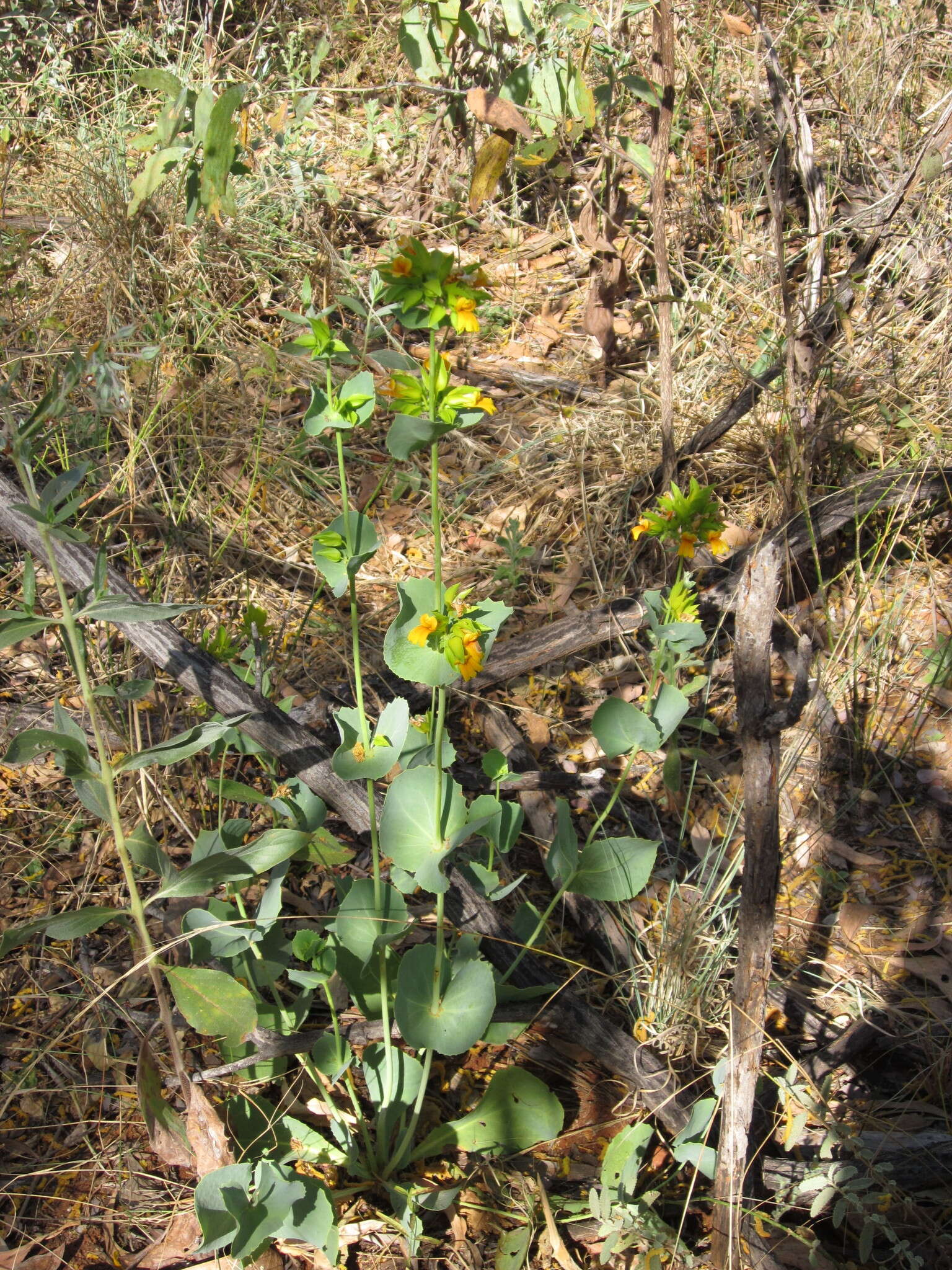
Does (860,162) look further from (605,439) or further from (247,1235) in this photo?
(247,1235)

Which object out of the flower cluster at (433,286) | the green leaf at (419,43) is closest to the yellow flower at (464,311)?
the flower cluster at (433,286)

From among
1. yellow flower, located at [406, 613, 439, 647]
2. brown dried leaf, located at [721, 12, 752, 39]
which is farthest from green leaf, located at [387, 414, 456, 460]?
brown dried leaf, located at [721, 12, 752, 39]

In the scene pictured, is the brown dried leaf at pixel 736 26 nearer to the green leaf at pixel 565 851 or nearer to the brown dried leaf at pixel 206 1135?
the green leaf at pixel 565 851

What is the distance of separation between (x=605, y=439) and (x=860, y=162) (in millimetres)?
1754

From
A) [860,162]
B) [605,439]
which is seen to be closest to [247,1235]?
[605,439]

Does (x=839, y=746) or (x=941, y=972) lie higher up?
(x=839, y=746)

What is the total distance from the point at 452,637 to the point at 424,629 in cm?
3

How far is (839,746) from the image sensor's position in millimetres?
2109

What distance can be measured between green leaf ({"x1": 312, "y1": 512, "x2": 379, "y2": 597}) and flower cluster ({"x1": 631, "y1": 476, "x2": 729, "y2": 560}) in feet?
1.81

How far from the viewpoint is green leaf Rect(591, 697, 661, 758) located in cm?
142

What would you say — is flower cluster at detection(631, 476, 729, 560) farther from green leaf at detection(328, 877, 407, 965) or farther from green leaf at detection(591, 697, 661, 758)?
green leaf at detection(328, 877, 407, 965)

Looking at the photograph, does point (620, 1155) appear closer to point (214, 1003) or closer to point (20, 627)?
point (214, 1003)

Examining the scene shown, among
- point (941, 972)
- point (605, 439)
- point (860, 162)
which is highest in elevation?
point (860, 162)

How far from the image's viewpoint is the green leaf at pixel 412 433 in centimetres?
93
